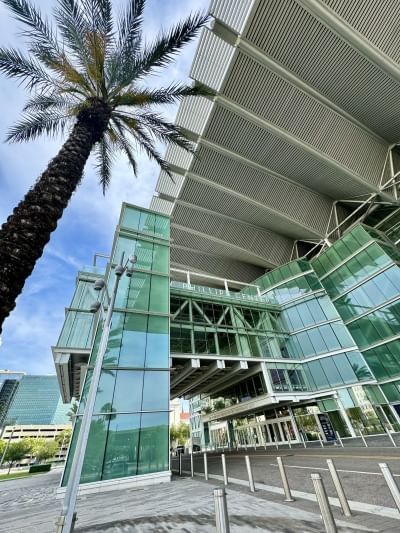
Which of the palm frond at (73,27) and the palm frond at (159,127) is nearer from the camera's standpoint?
the palm frond at (73,27)

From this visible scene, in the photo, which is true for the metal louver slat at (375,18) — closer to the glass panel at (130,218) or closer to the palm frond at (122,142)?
the palm frond at (122,142)

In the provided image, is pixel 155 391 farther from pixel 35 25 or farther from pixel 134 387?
pixel 35 25

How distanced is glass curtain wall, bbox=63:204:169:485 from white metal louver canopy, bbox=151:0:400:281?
1088cm

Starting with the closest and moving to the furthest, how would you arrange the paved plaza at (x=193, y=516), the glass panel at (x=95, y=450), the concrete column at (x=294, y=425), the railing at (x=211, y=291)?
the paved plaza at (x=193, y=516), the glass panel at (x=95, y=450), the concrete column at (x=294, y=425), the railing at (x=211, y=291)

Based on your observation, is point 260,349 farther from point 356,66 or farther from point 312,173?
point 356,66

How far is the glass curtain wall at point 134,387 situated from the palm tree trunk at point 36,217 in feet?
23.2

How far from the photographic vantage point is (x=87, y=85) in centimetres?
828

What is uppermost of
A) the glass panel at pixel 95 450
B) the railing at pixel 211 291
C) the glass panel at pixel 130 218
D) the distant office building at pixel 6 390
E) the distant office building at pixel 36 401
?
the distant office building at pixel 36 401

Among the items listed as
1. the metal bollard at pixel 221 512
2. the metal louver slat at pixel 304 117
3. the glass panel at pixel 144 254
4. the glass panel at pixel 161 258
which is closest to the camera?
the metal bollard at pixel 221 512

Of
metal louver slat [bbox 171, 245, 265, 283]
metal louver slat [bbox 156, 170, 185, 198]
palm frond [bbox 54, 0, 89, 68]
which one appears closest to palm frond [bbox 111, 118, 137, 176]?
palm frond [bbox 54, 0, 89, 68]

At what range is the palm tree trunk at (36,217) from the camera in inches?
161

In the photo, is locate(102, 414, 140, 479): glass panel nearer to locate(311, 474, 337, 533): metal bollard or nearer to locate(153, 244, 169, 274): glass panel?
locate(153, 244, 169, 274): glass panel

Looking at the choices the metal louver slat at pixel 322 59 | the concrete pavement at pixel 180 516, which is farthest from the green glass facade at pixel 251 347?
the metal louver slat at pixel 322 59

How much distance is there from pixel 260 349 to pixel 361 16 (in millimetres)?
23991
